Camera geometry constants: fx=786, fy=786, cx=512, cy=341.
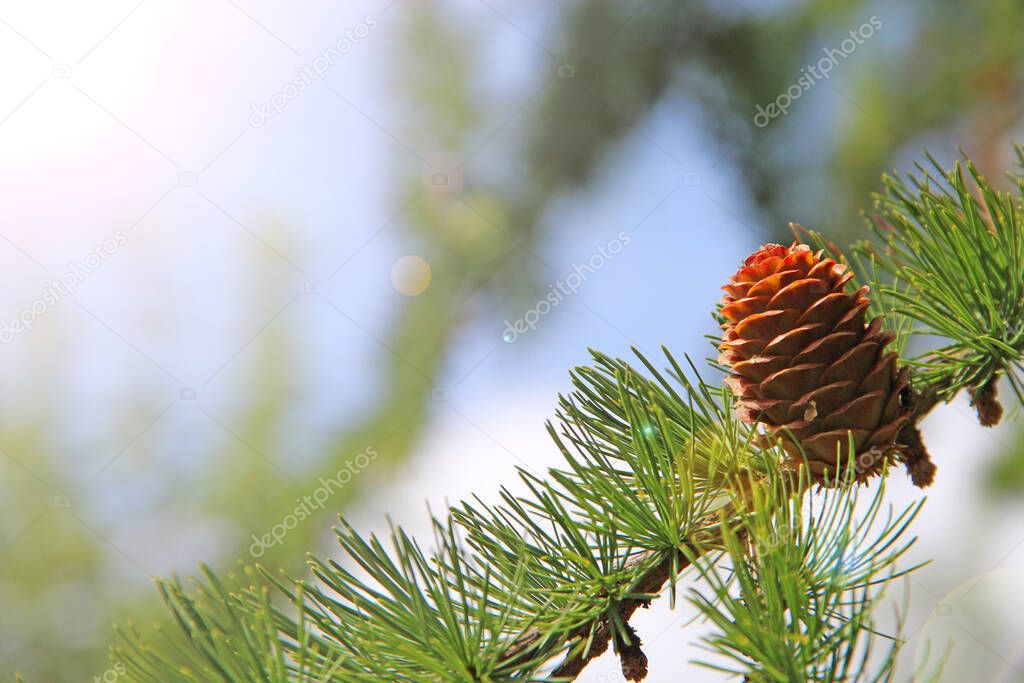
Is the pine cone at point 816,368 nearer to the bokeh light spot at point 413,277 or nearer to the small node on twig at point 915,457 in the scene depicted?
the small node on twig at point 915,457

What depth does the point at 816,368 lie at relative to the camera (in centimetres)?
24

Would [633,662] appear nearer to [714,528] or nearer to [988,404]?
[714,528]

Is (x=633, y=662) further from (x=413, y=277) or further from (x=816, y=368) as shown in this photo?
(x=413, y=277)

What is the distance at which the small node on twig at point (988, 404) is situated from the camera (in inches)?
10.5

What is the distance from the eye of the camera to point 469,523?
235 mm

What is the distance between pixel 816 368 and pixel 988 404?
0.26ft

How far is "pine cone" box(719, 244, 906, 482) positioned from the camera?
23 cm

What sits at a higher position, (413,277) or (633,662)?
(413,277)

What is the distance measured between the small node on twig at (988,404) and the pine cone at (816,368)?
44 mm

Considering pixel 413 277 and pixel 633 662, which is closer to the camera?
pixel 633 662

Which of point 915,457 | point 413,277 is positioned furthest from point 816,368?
point 413,277

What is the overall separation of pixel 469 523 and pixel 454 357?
82cm

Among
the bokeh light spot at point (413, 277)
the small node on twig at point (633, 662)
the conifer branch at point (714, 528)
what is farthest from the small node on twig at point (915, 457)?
the bokeh light spot at point (413, 277)

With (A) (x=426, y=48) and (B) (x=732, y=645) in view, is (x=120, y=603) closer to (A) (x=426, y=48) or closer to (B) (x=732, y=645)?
(A) (x=426, y=48)
